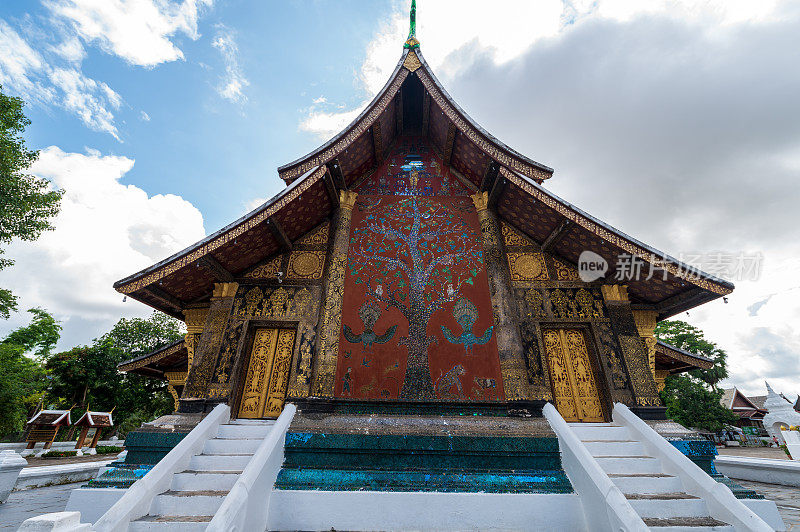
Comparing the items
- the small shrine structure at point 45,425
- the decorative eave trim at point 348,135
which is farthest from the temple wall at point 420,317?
the small shrine structure at point 45,425

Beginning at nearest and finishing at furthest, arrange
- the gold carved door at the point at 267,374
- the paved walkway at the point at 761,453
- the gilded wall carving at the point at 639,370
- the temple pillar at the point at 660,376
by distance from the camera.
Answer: the gilded wall carving at the point at 639,370 < the gold carved door at the point at 267,374 < the temple pillar at the point at 660,376 < the paved walkway at the point at 761,453

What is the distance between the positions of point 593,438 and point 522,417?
97 cm

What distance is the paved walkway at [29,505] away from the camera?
462 centimetres

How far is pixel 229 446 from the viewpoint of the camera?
4.36 m

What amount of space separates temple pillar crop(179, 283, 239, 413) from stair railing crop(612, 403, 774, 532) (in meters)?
6.31

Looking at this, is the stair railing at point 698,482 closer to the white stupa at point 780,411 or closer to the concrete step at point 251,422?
the concrete step at point 251,422

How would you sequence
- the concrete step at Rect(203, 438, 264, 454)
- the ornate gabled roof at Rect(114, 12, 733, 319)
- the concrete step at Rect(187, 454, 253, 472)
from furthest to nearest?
the ornate gabled roof at Rect(114, 12, 733, 319) → the concrete step at Rect(203, 438, 264, 454) → the concrete step at Rect(187, 454, 253, 472)

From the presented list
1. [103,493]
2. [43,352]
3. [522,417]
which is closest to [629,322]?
[522,417]

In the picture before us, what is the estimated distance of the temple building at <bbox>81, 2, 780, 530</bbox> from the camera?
376 centimetres

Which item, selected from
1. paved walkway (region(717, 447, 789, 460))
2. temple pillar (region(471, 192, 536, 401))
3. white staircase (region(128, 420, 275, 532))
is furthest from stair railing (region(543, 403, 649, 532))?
paved walkway (region(717, 447, 789, 460))

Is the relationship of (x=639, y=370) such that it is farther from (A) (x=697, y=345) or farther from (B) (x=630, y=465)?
(A) (x=697, y=345)

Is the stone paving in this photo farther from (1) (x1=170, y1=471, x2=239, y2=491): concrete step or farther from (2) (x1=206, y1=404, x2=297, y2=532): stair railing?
(2) (x1=206, y1=404, x2=297, y2=532): stair railing

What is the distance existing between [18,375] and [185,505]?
2309 centimetres

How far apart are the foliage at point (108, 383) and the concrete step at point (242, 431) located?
2419cm
